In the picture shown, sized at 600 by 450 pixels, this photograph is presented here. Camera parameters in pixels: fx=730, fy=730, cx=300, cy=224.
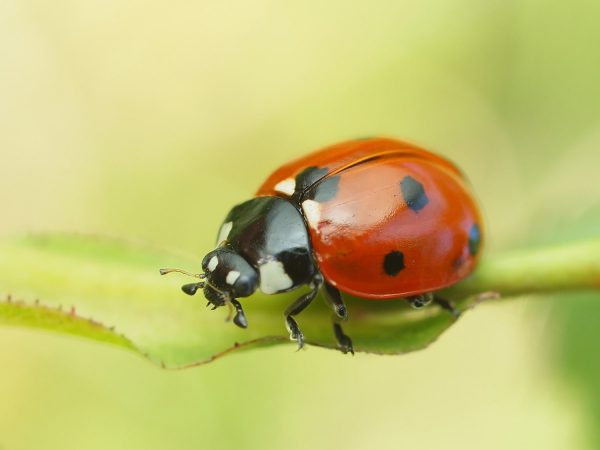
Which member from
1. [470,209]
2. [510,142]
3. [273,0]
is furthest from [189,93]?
[470,209]

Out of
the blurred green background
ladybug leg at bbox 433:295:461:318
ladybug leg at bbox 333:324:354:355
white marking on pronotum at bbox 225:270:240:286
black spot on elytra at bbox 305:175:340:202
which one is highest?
black spot on elytra at bbox 305:175:340:202

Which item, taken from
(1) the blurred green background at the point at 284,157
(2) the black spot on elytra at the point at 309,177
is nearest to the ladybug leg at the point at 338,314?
(2) the black spot on elytra at the point at 309,177

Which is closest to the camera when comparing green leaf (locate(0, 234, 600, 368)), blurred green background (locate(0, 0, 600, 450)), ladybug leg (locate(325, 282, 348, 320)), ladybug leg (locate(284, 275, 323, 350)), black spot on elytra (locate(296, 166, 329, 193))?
green leaf (locate(0, 234, 600, 368))

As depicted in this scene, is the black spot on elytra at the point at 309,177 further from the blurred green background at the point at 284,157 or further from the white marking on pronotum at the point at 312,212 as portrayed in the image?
the blurred green background at the point at 284,157

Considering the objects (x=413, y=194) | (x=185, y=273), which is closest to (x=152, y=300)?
(x=185, y=273)

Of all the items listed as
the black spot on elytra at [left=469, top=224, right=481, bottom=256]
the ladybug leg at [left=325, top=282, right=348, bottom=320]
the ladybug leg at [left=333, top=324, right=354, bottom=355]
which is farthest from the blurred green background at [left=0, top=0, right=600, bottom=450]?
the ladybug leg at [left=333, top=324, right=354, bottom=355]

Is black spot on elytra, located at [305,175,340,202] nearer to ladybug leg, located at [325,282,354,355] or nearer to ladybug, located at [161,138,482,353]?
ladybug, located at [161,138,482,353]
